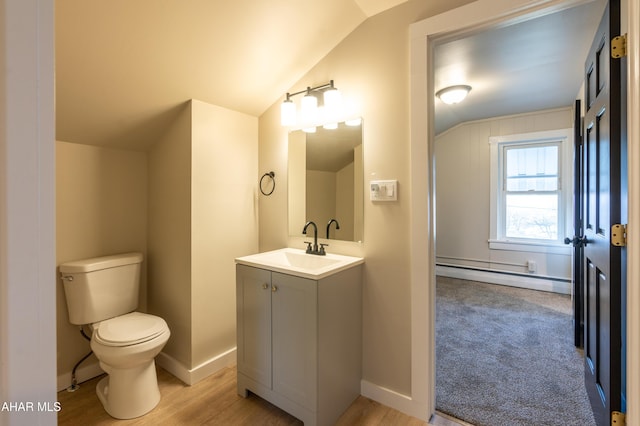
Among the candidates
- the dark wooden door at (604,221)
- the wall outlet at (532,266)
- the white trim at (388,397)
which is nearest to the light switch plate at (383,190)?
the dark wooden door at (604,221)

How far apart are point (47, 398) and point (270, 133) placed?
81.2 inches

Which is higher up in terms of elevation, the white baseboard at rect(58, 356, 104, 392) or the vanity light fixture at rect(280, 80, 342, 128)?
the vanity light fixture at rect(280, 80, 342, 128)

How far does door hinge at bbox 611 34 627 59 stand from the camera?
1.16m

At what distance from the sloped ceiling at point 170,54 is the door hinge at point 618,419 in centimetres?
216

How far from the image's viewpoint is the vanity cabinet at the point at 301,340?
60.2 inches

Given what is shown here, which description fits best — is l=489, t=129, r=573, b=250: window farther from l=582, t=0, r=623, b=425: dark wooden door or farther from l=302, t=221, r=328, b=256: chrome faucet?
l=302, t=221, r=328, b=256: chrome faucet

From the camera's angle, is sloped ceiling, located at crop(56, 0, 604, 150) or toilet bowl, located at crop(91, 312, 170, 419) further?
toilet bowl, located at crop(91, 312, 170, 419)

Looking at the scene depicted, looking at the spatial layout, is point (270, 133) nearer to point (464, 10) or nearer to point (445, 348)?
point (464, 10)

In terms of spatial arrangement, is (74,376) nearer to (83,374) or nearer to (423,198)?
(83,374)

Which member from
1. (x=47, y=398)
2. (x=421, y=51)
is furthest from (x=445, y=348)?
(x=47, y=398)

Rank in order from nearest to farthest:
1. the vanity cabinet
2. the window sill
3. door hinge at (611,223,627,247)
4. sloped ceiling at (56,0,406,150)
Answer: door hinge at (611,223,627,247), sloped ceiling at (56,0,406,150), the vanity cabinet, the window sill

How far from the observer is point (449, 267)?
4.61 meters

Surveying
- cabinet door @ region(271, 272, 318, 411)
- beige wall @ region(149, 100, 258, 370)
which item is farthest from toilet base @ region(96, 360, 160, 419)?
cabinet door @ region(271, 272, 318, 411)

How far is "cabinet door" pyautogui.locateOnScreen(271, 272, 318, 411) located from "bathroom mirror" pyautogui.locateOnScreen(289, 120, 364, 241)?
0.55 meters
